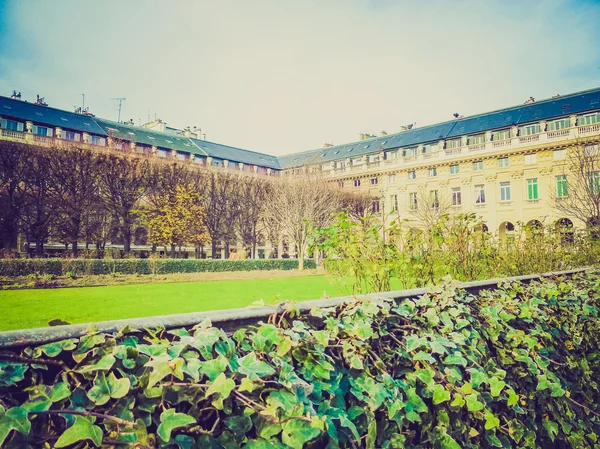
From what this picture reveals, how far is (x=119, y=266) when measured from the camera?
57.2ft

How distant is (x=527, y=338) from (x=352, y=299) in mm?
1361

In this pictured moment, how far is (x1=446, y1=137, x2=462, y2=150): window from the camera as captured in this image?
40.1 m

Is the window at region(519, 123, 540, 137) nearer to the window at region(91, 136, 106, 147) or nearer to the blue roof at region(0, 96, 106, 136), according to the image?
the window at region(91, 136, 106, 147)

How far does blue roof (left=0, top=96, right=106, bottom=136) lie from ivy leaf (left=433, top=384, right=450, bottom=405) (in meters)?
42.8

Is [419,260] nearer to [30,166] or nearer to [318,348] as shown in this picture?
[318,348]

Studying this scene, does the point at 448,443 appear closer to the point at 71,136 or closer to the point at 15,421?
the point at 15,421

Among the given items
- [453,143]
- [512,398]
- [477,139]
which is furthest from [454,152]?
[512,398]

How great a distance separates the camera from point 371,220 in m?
4.87

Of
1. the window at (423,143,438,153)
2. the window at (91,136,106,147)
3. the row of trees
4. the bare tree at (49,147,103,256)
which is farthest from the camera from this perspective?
the window at (423,143,438,153)

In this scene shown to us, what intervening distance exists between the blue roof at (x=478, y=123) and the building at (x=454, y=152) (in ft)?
0.33

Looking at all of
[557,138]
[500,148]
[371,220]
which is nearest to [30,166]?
[371,220]

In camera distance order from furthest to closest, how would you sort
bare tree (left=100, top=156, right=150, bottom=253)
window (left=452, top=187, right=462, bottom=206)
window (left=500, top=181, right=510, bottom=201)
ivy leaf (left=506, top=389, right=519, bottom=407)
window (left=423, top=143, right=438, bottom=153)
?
window (left=423, top=143, right=438, bottom=153)
window (left=452, top=187, right=462, bottom=206)
window (left=500, top=181, right=510, bottom=201)
bare tree (left=100, top=156, right=150, bottom=253)
ivy leaf (left=506, top=389, right=519, bottom=407)

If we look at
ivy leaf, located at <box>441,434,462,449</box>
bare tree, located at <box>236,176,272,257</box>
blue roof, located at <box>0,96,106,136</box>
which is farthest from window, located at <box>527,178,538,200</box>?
blue roof, located at <box>0,96,106,136</box>

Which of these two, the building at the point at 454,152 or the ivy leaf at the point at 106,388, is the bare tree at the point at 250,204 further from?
the ivy leaf at the point at 106,388
